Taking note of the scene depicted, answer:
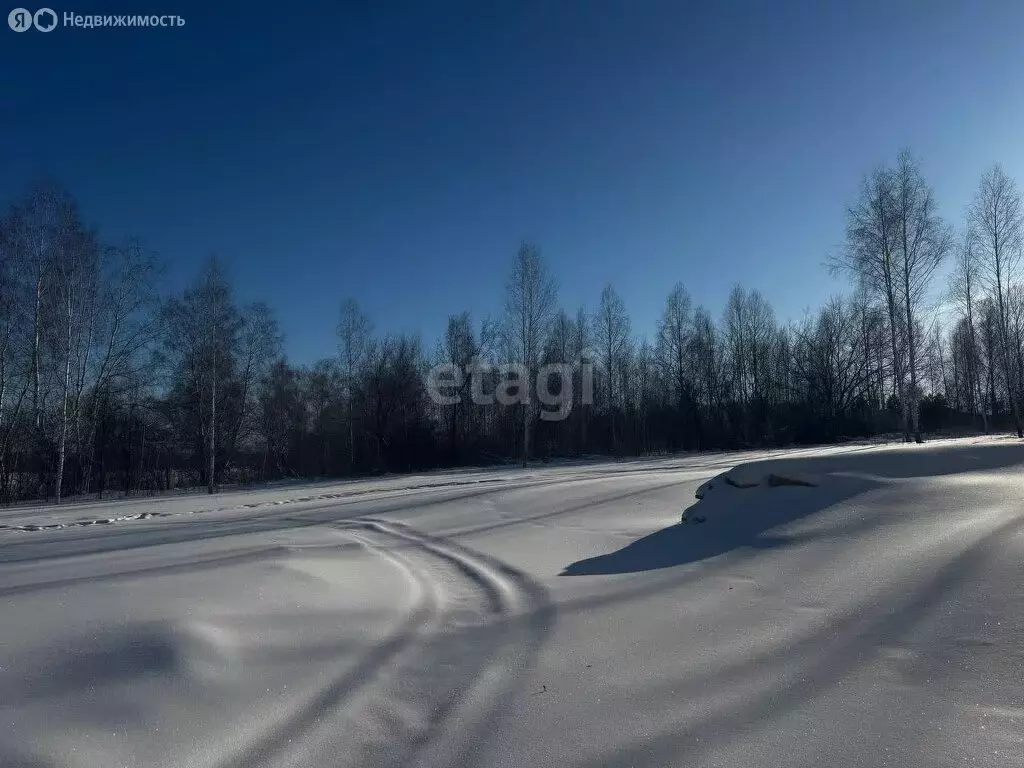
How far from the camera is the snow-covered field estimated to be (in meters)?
2.72

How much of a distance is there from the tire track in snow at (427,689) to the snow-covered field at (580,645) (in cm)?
2

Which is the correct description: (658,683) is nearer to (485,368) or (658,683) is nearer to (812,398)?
(485,368)

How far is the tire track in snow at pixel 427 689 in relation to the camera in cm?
279

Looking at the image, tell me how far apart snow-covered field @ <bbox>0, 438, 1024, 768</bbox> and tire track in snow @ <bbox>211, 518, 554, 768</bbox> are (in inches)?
0.7

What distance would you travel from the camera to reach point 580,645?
3.94 m

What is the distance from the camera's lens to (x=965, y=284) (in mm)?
31938

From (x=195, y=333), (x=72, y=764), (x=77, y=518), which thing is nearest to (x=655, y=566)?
(x=72, y=764)

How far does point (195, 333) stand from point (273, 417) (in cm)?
1679

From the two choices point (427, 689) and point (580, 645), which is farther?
point (580, 645)

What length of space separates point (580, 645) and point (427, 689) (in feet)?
3.45

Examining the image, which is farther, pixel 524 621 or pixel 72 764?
pixel 524 621

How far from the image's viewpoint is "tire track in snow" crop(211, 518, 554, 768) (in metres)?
2.79

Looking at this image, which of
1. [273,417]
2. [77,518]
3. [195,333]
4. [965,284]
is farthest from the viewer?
[273,417]

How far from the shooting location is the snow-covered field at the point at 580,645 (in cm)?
272
